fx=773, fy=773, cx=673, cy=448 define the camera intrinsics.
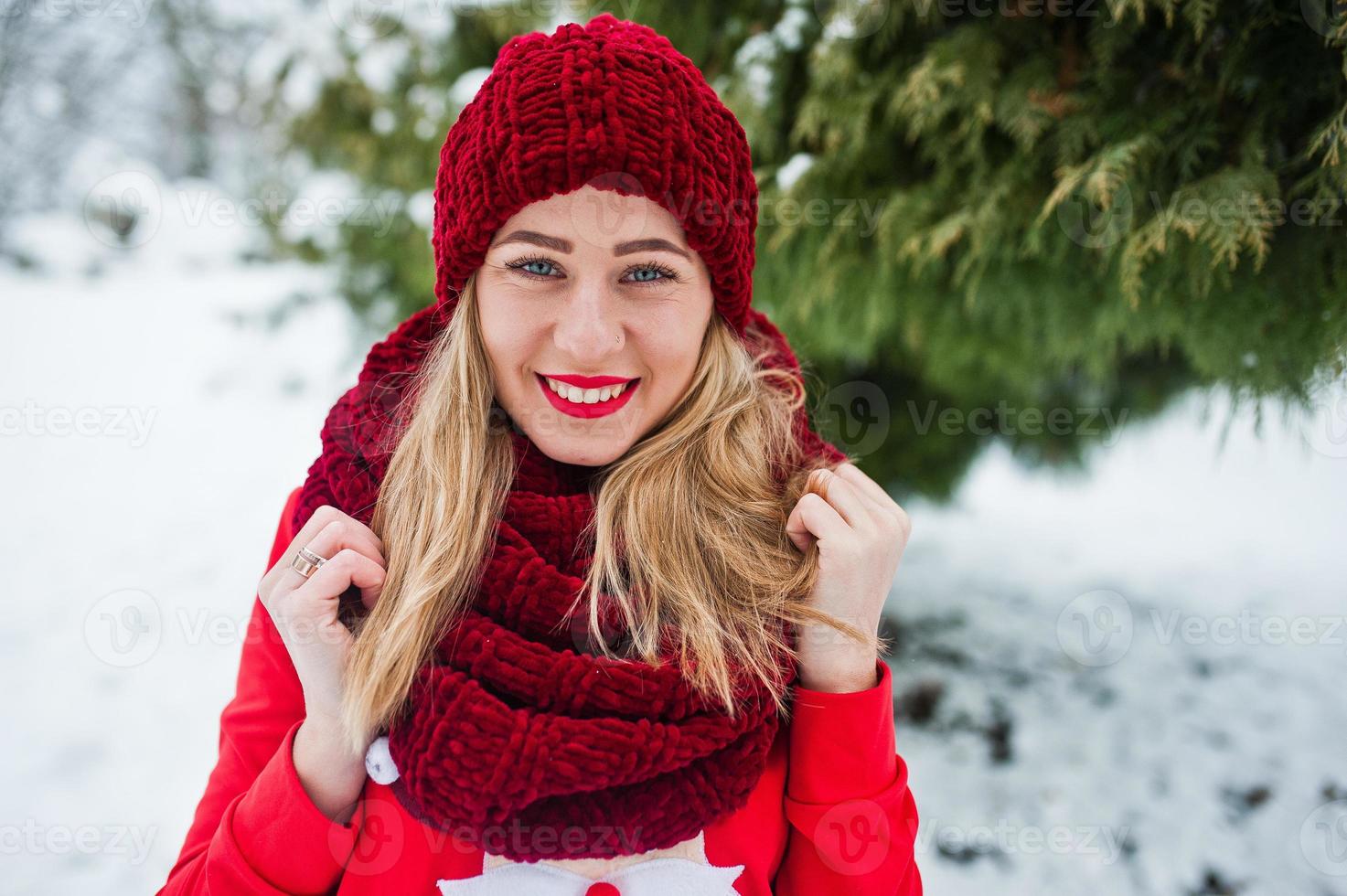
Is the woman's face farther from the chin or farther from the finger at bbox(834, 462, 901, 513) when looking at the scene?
the finger at bbox(834, 462, 901, 513)

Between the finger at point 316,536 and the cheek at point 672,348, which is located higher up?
the cheek at point 672,348

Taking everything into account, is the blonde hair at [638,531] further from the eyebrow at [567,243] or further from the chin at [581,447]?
the eyebrow at [567,243]

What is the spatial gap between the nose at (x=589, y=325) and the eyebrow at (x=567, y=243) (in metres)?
0.06

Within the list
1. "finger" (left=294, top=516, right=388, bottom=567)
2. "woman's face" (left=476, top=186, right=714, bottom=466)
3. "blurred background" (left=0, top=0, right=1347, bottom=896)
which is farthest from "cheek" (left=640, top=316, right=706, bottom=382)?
"blurred background" (left=0, top=0, right=1347, bottom=896)

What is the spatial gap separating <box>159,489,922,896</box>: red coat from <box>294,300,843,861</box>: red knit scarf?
89 millimetres

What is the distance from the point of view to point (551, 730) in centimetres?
108

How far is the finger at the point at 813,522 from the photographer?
4.01 ft

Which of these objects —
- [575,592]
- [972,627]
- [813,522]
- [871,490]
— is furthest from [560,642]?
[972,627]

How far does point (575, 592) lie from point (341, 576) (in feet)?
1.13

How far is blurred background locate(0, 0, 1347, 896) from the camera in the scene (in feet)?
5.52

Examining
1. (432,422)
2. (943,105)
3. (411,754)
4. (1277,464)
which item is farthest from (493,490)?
(1277,464)

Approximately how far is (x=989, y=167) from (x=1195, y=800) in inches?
74.8

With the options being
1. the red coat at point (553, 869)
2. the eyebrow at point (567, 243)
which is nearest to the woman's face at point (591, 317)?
the eyebrow at point (567, 243)

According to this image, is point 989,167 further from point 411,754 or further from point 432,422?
point 411,754
